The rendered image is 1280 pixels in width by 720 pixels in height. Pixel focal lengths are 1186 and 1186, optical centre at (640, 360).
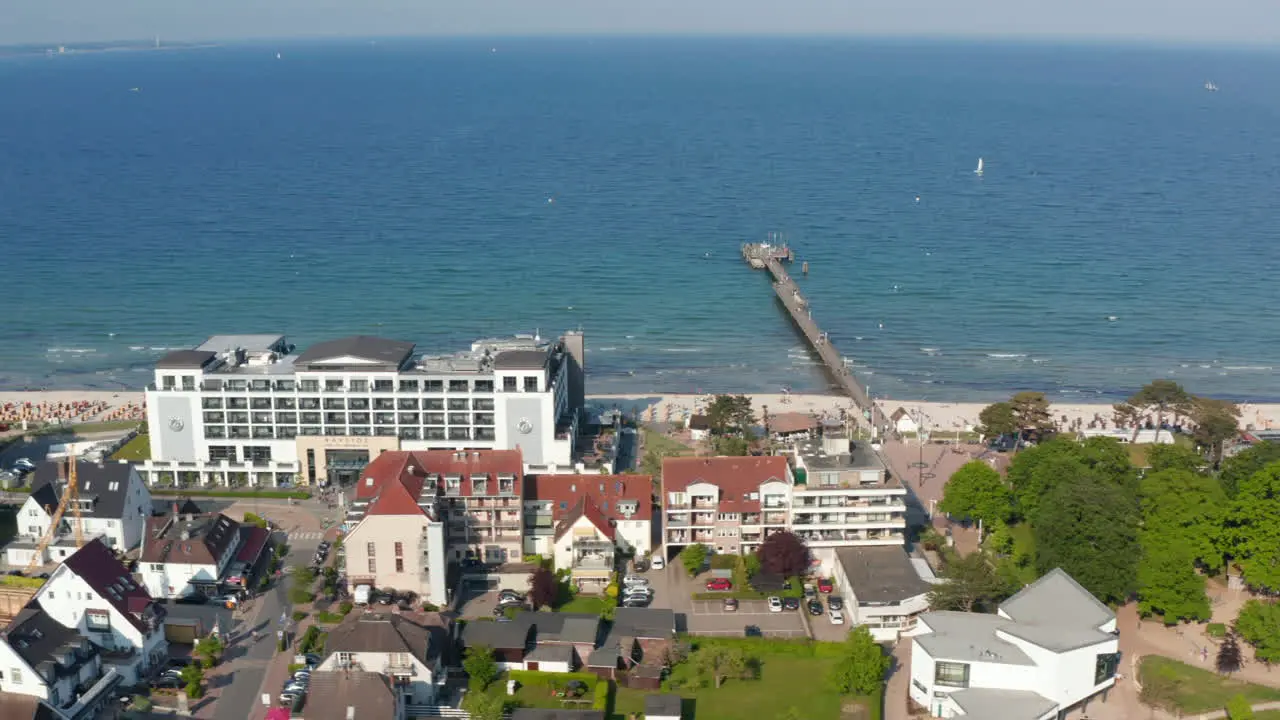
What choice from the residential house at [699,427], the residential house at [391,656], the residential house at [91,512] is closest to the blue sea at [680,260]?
the residential house at [699,427]

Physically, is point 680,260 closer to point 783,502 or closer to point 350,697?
point 783,502

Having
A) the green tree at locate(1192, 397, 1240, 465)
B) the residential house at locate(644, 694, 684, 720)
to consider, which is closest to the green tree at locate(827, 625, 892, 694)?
the residential house at locate(644, 694, 684, 720)

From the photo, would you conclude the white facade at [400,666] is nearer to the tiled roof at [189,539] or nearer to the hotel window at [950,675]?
the tiled roof at [189,539]

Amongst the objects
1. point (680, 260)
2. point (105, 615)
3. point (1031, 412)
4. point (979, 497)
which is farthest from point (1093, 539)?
point (680, 260)

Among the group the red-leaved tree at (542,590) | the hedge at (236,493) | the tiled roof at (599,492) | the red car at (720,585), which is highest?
the tiled roof at (599,492)

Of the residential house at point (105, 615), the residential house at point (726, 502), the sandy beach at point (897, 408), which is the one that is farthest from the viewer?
the sandy beach at point (897, 408)
